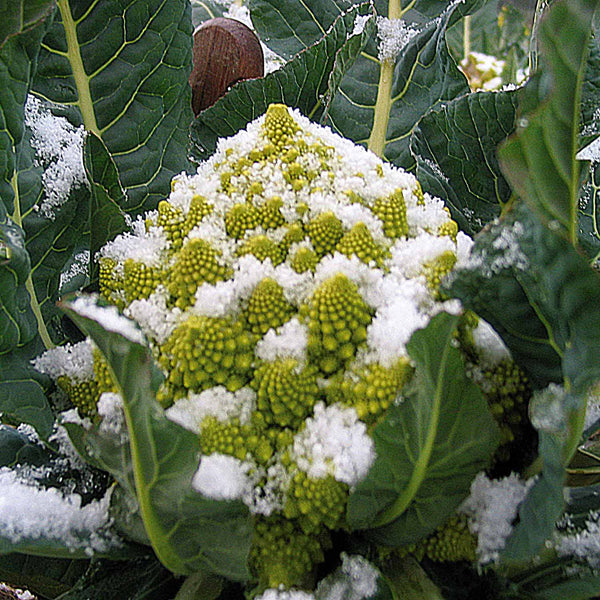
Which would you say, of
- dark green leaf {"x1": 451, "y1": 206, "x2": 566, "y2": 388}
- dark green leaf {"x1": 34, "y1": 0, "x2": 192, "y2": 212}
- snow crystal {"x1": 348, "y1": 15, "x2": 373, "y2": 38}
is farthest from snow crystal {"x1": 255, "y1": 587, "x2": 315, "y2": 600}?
snow crystal {"x1": 348, "y1": 15, "x2": 373, "y2": 38}

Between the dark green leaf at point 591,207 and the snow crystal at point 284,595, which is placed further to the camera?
the dark green leaf at point 591,207

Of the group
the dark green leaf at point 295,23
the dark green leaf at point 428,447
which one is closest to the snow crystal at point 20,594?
the dark green leaf at point 428,447

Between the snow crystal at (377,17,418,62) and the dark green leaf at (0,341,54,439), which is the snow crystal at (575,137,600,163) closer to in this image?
the snow crystal at (377,17,418,62)

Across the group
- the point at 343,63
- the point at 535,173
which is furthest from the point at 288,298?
the point at 343,63

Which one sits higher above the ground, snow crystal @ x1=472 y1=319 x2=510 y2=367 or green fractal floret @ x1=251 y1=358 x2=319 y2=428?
snow crystal @ x1=472 y1=319 x2=510 y2=367

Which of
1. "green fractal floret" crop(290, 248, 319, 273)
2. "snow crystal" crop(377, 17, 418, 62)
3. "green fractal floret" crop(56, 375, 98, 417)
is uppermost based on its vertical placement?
"snow crystal" crop(377, 17, 418, 62)

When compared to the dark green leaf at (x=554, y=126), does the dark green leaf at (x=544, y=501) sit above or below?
below

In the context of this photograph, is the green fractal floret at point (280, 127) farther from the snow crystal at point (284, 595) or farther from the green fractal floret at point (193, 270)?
the snow crystal at point (284, 595)
